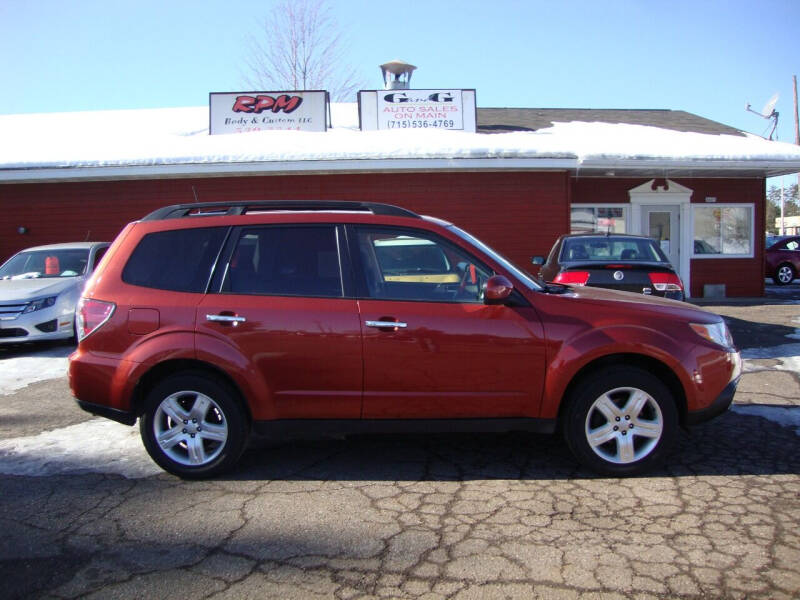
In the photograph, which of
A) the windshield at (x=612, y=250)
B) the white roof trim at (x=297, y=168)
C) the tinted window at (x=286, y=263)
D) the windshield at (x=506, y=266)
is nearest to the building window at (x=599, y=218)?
the white roof trim at (x=297, y=168)

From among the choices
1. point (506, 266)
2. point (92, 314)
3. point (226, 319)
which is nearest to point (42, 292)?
A: point (92, 314)

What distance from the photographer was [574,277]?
305 inches

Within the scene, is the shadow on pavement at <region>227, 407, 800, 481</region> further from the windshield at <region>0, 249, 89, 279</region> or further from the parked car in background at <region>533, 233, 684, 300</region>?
the windshield at <region>0, 249, 89, 279</region>

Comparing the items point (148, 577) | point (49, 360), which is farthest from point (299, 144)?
point (148, 577)

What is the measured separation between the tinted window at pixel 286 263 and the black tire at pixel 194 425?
68cm

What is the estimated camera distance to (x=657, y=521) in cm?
355

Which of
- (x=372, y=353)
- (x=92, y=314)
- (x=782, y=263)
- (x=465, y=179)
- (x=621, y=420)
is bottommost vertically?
(x=782, y=263)

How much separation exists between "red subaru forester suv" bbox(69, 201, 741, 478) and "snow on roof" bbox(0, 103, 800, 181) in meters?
8.11

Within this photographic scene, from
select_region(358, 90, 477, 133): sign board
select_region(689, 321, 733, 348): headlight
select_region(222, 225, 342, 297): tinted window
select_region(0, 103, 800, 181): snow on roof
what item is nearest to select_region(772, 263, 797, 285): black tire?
select_region(0, 103, 800, 181): snow on roof

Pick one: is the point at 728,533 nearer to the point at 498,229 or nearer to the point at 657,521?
the point at 657,521

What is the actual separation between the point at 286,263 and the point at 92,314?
1337 millimetres

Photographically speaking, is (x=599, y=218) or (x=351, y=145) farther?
(x=599, y=218)

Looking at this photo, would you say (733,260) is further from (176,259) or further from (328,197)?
(176,259)

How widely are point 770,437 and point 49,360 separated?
27.3 feet
